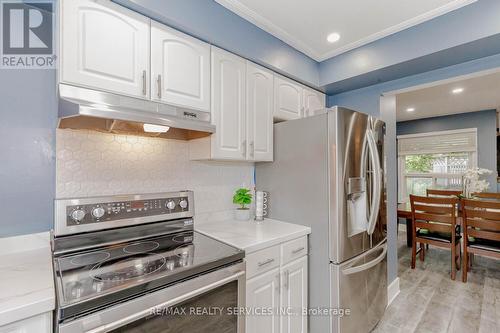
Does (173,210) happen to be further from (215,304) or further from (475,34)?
(475,34)

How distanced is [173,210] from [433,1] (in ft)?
7.45

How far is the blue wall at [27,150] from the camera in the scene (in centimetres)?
121

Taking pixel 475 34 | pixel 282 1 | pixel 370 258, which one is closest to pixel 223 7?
pixel 282 1

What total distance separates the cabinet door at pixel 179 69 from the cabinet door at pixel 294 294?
1.25m

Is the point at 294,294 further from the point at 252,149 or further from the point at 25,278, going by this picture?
the point at 25,278

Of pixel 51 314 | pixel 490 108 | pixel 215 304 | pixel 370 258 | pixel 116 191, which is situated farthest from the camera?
pixel 490 108

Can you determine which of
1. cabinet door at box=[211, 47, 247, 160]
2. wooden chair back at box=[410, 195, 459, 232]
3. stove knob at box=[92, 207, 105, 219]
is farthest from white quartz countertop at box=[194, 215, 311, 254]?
wooden chair back at box=[410, 195, 459, 232]

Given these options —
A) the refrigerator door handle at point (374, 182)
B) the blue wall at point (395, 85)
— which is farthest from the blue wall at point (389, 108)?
the refrigerator door handle at point (374, 182)

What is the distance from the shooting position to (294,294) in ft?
5.48

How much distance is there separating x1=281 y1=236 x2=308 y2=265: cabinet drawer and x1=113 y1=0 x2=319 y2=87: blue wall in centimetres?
142

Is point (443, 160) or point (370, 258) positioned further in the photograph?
point (443, 160)

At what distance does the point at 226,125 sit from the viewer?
67.6 inches

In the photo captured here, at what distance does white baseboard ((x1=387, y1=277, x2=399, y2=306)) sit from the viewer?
242 cm

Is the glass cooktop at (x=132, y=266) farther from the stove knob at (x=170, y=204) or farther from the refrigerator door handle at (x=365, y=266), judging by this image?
the refrigerator door handle at (x=365, y=266)
